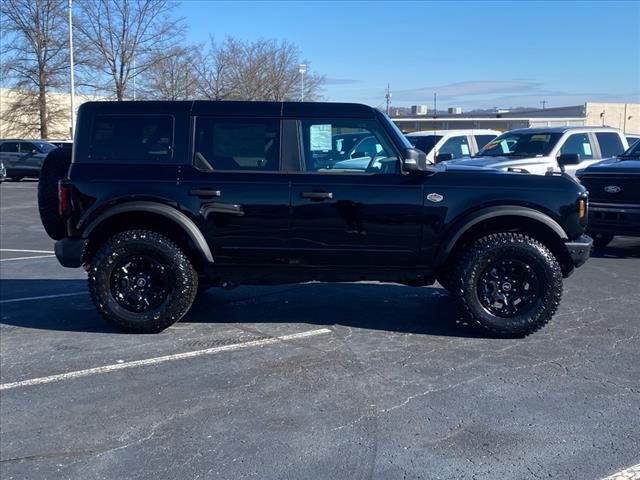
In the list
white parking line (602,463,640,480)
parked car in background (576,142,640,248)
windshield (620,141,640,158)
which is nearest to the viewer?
white parking line (602,463,640,480)

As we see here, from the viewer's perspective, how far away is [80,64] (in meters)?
38.8

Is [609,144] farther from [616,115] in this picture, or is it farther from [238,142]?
[616,115]

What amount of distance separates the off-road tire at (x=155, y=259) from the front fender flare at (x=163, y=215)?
A: 0.22 metres

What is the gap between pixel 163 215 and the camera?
610 centimetres

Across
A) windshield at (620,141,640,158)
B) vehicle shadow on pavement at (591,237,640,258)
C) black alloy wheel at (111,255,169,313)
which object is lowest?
vehicle shadow on pavement at (591,237,640,258)

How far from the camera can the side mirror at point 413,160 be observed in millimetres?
5863

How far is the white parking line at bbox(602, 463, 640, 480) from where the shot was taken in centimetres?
358

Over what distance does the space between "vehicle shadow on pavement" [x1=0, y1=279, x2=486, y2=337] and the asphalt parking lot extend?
37 mm

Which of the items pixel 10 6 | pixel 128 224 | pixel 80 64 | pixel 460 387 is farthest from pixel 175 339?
pixel 10 6

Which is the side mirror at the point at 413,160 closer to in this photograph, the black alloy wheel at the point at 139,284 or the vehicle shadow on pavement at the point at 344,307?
the vehicle shadow on pavement at the point at 344,307

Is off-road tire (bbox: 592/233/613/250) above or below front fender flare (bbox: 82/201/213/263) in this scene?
below

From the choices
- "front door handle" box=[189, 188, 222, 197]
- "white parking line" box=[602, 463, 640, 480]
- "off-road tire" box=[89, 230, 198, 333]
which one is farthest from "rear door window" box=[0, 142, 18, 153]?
"white parking line" box=[602, 463, 640, 480]

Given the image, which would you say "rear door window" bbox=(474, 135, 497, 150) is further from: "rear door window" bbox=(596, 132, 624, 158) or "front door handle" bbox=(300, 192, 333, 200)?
"front door handle" bbox=(300, 192, 333, 200)

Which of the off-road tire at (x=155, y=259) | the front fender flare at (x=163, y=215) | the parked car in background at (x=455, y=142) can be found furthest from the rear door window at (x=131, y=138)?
the parked car in background at (x=455, y=142)
